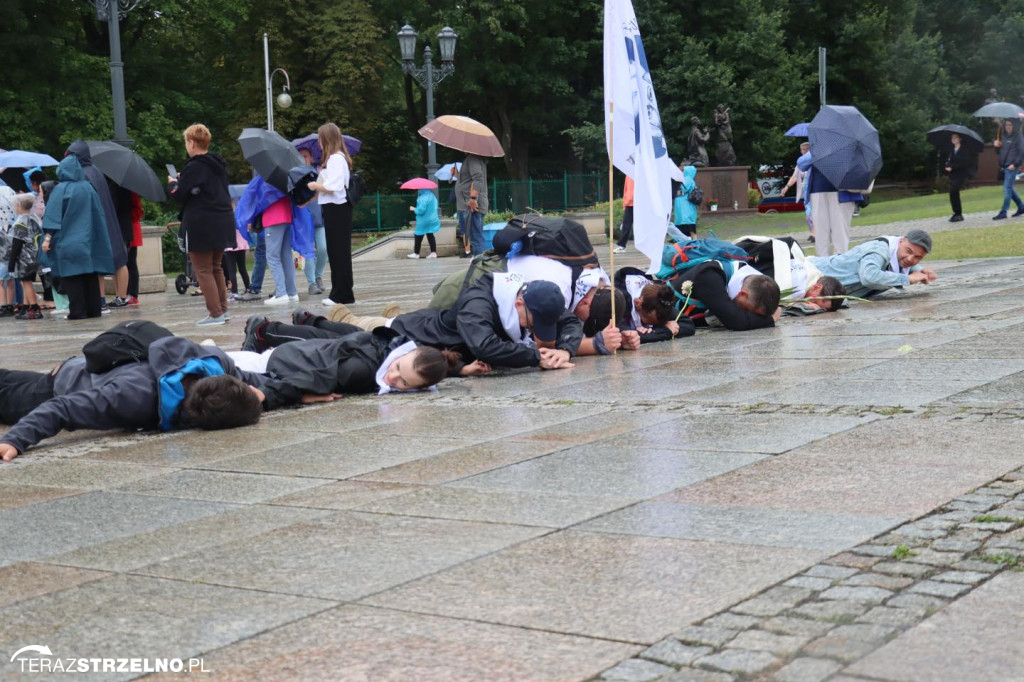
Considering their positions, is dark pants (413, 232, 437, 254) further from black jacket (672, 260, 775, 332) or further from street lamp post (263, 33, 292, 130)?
black jacket (672, 260, 775, 332)

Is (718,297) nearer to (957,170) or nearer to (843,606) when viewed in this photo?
(843,606)

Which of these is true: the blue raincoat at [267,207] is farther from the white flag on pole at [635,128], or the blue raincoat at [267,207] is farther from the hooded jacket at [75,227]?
the white flag on pole at [635,128]

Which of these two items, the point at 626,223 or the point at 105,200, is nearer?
the point at 105,200

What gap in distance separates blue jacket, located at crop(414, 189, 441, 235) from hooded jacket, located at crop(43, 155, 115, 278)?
1450 cm

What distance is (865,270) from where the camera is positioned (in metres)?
12.0

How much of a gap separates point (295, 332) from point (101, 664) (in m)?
5.34

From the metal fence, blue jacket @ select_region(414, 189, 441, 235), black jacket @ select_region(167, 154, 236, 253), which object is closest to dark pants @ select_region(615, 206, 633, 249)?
blue jacket @ select_region(414, 189, 441, 235)

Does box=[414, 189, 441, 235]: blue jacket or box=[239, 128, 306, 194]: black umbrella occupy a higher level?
box=[239, 128, 306, 194]: black umbrella

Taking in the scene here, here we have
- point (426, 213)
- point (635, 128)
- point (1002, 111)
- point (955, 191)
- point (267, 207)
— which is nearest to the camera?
point (635, 128)

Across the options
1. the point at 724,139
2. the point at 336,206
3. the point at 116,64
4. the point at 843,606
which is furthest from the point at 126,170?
the point at 724,139

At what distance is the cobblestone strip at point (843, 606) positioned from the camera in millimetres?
3127

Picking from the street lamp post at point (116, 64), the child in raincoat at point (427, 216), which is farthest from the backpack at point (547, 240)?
the child in raincoat at point (427, 216)

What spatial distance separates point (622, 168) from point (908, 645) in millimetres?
6771

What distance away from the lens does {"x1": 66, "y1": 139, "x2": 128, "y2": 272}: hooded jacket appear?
1527cm
